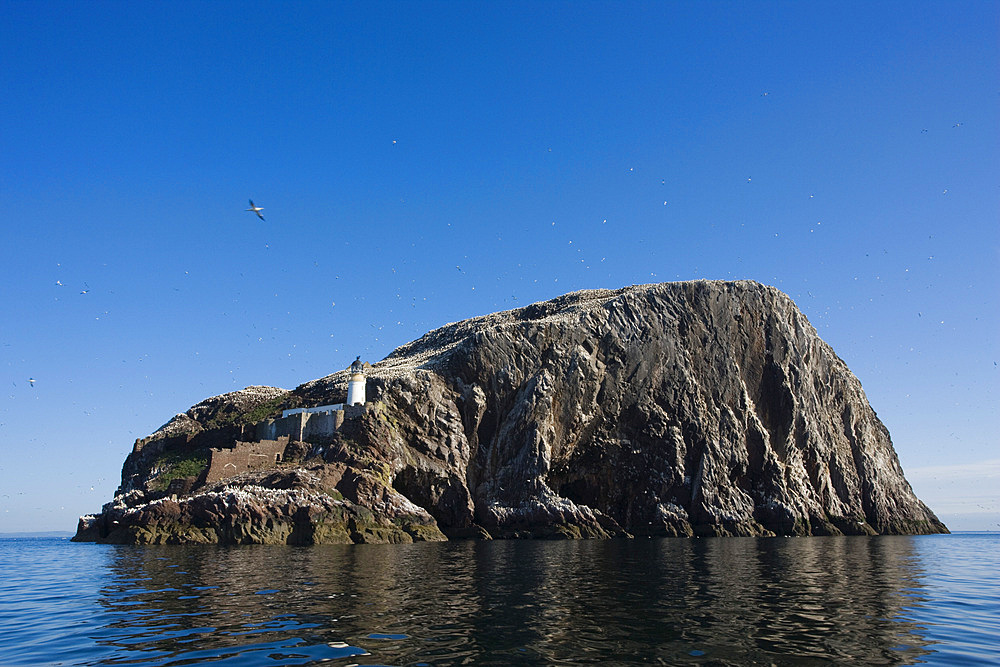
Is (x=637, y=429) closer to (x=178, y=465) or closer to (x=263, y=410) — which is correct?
(x=263, y=410)

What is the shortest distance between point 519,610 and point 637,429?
6450 cm

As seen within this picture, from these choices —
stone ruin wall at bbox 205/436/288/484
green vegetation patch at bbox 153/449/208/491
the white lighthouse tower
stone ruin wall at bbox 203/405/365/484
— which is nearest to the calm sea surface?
stone ruin wall at bbox 205/436/288/484

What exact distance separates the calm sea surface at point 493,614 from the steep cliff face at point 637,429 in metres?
36.9

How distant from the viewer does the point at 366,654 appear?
45.9 ft

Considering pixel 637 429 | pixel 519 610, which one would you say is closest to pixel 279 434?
pixel 637 429

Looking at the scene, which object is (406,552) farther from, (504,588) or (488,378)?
(488,378)

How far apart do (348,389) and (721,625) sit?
6256 centimetres

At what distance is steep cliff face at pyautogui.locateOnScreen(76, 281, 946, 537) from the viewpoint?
7212cm

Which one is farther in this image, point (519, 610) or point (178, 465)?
point (178, 465)

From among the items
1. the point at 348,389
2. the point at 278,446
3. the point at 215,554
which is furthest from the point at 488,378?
the point at 215,554

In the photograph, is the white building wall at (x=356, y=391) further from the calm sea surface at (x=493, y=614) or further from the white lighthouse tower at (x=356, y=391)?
the calm sea surface at (x=493, y=614)

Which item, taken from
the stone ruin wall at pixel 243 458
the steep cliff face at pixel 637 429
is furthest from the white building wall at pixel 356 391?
the stone ruin wall at pixel 243 458

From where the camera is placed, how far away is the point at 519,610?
19859mm

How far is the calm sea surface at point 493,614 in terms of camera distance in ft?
47.0
